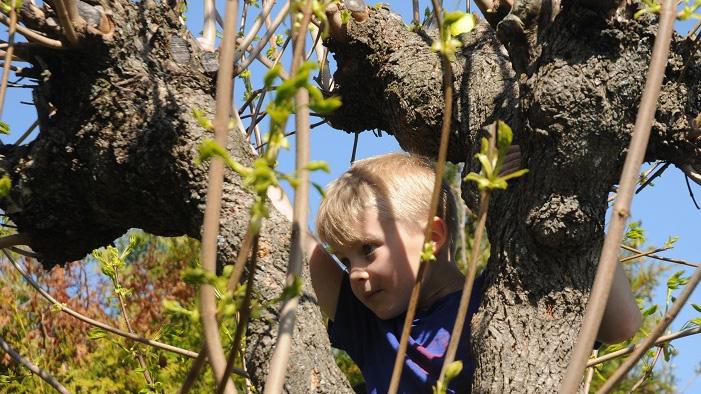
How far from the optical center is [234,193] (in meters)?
1.99

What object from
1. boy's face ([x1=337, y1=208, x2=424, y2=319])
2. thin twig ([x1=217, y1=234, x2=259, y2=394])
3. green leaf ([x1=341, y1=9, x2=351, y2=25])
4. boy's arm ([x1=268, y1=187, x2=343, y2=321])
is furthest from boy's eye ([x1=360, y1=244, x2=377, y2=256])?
thin twig ([x1=217, y1=234, x2=259, y2=394])

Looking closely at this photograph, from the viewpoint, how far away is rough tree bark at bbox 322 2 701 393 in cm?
177

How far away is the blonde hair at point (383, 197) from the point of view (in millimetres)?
2355

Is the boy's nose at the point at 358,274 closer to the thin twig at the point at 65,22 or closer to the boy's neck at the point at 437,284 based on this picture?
the boy's neck at the point at 437,284

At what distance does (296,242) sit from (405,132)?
4.38 ft

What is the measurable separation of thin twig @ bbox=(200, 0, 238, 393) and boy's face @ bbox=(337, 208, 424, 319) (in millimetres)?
1289

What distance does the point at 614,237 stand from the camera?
1049 mm

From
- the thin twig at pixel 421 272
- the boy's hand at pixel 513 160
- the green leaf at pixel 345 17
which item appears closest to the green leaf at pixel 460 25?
the thin twig at pixel 421 272

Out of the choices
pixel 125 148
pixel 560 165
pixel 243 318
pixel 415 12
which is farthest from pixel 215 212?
pixel 415 12

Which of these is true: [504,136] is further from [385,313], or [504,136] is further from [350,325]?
[350,325]

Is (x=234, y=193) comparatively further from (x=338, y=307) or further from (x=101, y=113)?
(x=338, y=307)

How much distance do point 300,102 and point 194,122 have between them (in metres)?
0.96

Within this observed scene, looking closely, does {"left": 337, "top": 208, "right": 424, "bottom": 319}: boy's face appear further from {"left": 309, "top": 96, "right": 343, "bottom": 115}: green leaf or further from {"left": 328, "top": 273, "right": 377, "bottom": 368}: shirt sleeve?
{"left": 309, "top": 96, "right": 343, "bottom": 115}: green leaf

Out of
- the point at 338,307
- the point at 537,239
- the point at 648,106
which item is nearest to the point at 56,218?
the point at 338,307
